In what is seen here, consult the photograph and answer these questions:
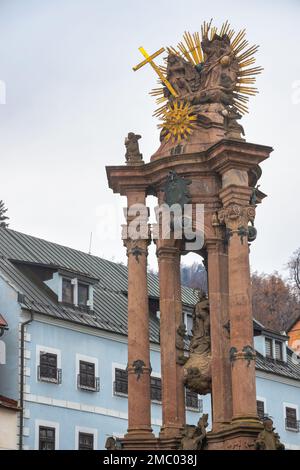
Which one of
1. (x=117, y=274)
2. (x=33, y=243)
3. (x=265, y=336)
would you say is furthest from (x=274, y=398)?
(x=33, y=243)

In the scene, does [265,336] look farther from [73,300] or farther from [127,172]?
[127,172]

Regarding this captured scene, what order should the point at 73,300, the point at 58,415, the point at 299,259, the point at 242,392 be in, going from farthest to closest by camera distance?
1. the point at 299,259
2. the point at 73,300
3. the point at 58,415
4. the point at 242,392

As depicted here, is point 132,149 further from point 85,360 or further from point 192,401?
point 192,401

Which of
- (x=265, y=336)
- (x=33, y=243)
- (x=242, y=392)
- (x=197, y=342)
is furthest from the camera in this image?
(x=265, y=336)

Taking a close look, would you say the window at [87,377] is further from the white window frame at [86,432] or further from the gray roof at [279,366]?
the gray roof at [279,366]

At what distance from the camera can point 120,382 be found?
40344mm

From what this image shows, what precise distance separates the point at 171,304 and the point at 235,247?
1861 mm

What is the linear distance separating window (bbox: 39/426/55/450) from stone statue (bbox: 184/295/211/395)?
49.3 ft

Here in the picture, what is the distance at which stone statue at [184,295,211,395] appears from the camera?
74.6 ft

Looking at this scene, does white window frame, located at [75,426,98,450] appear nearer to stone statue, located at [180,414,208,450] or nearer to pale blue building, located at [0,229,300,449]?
pale blue building, located at [0,229,300,449]

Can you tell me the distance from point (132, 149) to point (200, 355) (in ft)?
13.4

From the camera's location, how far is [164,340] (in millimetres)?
23266

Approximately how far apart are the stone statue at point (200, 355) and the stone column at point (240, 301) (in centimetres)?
98
